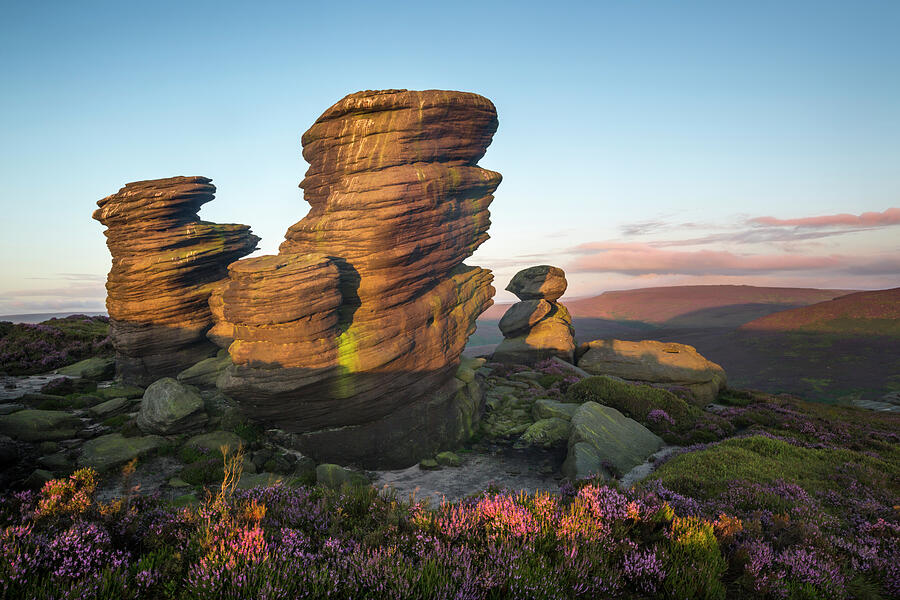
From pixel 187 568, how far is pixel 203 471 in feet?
36.8

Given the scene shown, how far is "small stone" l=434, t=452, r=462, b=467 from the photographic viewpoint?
62.0 ft

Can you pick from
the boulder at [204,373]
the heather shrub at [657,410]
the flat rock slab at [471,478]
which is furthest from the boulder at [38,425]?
the heather shrub at [657,410]

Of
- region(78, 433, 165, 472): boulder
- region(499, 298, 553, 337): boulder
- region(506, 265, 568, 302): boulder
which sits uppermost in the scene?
region(506, 265, 568, 302): boulder

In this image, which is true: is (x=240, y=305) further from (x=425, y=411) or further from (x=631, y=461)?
(x=631, y=461)

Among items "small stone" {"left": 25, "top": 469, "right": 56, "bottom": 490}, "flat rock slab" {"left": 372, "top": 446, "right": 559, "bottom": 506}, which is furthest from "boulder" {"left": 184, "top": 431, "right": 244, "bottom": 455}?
"flat rock slab" {"left": 372, "top": 446, "right": 559, "bottom": 506}

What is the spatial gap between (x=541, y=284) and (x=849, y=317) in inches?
2538

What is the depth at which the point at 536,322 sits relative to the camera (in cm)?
3938

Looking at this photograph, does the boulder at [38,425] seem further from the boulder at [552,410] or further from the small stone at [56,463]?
the boulder at [552,410]

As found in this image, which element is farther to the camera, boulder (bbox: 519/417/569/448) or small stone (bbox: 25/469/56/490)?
boulder (bbox: 519/417/569/448)

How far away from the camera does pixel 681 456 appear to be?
52.3ft

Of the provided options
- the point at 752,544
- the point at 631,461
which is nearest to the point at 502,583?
the point at 752,544

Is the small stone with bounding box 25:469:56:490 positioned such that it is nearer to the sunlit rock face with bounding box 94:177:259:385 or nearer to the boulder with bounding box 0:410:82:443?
the boulder with bounding box 0:410:82:443

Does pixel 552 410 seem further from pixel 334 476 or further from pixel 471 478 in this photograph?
pixel 334 476

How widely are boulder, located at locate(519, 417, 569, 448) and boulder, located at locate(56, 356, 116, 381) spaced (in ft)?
93.2
